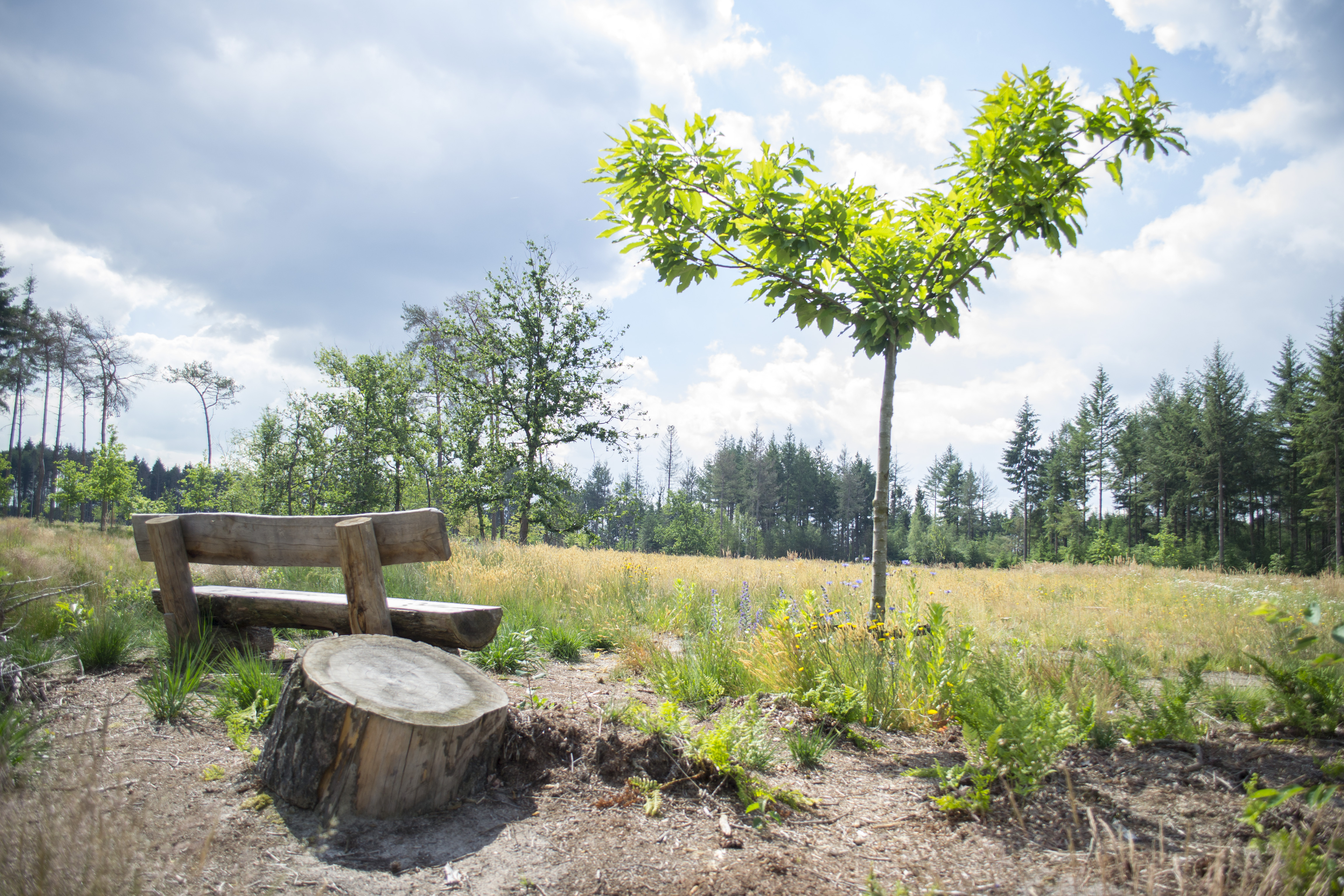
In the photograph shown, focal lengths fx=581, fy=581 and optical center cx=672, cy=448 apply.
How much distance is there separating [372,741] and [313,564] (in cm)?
185

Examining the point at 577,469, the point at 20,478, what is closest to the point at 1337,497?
the point at 577,469

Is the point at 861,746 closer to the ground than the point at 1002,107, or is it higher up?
closer to the ground

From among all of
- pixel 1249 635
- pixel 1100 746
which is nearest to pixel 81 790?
pixel 1100 746

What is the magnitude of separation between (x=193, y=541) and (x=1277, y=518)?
197 ft

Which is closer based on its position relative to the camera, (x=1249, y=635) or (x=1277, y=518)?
(x=1249, y=635)

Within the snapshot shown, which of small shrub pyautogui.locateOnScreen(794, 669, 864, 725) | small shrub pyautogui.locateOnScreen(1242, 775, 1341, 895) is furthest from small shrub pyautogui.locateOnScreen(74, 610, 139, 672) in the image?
small shrub pyautogui.locateOnScreen(1242, 775, 1341, 895)

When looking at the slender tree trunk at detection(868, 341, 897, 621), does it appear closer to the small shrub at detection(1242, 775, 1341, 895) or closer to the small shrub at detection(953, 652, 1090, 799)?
the small shrub at detection(953, 652, 1090, 799)

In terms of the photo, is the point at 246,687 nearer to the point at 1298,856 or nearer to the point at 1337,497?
the point at 1298,856

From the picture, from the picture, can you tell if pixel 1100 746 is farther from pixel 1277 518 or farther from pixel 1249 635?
pixel 1277 518

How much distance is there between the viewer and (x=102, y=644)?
4.00 m

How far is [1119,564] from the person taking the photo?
71.9 feet

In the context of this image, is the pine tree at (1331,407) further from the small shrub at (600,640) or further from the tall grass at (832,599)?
the small shrub at (600,640)

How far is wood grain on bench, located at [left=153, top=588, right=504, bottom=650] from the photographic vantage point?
357 centimetres

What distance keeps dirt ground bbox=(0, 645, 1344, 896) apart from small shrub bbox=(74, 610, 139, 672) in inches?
44.5
